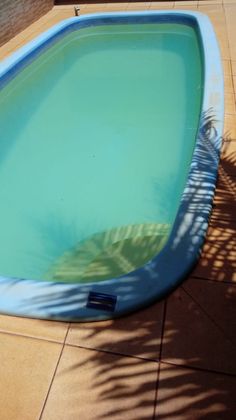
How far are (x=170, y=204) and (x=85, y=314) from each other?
1764mm

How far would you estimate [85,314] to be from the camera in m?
2.18

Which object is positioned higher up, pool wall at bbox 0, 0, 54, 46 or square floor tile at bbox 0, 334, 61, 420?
pool wall at bbox 0, 0, 54, 46

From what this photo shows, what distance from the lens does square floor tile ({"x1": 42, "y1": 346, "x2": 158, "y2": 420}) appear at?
71.7 inches

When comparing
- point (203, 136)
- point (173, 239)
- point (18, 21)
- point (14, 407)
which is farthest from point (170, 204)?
point (18, 21)

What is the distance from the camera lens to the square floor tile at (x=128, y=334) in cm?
203

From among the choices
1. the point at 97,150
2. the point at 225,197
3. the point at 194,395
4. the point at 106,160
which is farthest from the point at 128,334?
the point at 97,150

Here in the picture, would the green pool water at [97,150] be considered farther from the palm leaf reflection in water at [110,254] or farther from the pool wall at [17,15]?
the pool wall at [17,15]

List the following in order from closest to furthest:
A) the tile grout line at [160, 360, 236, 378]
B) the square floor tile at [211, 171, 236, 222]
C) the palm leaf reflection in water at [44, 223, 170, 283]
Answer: the tile grout line at [160, 360, 236, 378] < the square floor tile at [211, 171, 236, 222] < the palm leaf reflection in water at [44, 223, 170, 283]

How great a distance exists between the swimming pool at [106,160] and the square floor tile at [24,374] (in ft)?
0.64

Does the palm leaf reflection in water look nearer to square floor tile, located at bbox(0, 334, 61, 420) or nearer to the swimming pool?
the swimming pool

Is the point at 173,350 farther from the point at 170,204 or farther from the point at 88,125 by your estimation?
the point at 88,125

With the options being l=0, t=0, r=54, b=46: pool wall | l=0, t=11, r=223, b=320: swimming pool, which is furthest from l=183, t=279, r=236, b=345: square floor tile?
l=0, t=0, r=54, b=46: pool wall

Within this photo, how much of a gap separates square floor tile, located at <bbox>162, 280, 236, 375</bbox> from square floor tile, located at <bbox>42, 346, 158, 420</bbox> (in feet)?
0.54

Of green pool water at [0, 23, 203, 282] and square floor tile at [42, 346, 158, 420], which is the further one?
green pool water at [0, 23, 203, 282]
